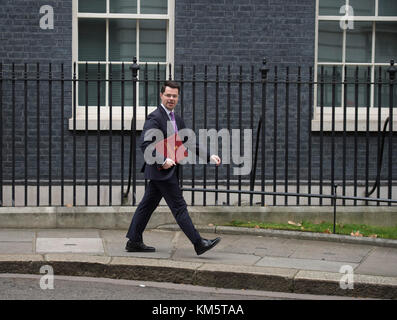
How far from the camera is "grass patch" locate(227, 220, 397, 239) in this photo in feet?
33.2

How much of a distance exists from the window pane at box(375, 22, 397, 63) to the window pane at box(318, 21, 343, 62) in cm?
55

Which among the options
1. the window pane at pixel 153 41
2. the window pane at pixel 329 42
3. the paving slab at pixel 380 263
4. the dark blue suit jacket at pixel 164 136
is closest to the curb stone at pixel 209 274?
the paving slab at pixel 380 263

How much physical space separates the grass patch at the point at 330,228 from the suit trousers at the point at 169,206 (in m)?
1.86

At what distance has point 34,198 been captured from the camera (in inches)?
453

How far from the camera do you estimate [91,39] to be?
39.3ft

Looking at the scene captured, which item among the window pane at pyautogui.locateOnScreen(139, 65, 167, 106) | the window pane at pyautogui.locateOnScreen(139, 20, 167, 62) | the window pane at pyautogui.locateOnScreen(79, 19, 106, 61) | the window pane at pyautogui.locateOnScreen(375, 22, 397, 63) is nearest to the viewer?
the window pane at pyautogui.locateOnScreen(139, 65, 167, 106)

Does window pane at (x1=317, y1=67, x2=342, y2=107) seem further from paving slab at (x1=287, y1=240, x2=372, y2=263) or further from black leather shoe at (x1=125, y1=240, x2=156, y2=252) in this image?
black leather shoe at (x1=125, y1=240, x2=156, y2=252)

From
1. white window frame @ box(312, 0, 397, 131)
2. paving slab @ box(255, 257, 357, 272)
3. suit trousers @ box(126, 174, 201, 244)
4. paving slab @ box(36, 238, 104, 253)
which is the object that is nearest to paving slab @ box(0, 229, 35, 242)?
paving slab @ box(36, 238, 104, 253)

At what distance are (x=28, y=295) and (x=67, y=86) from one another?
4922mm

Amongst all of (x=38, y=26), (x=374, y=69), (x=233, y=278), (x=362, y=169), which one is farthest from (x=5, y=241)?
(x=374, y=69)

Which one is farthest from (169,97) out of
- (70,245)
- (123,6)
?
(123,6)

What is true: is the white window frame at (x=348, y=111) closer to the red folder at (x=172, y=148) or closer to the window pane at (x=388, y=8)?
the window pane at (x=388, y=8)

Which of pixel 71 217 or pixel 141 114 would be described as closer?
pixel 71 217

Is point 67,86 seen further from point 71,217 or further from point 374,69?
point 374,69
